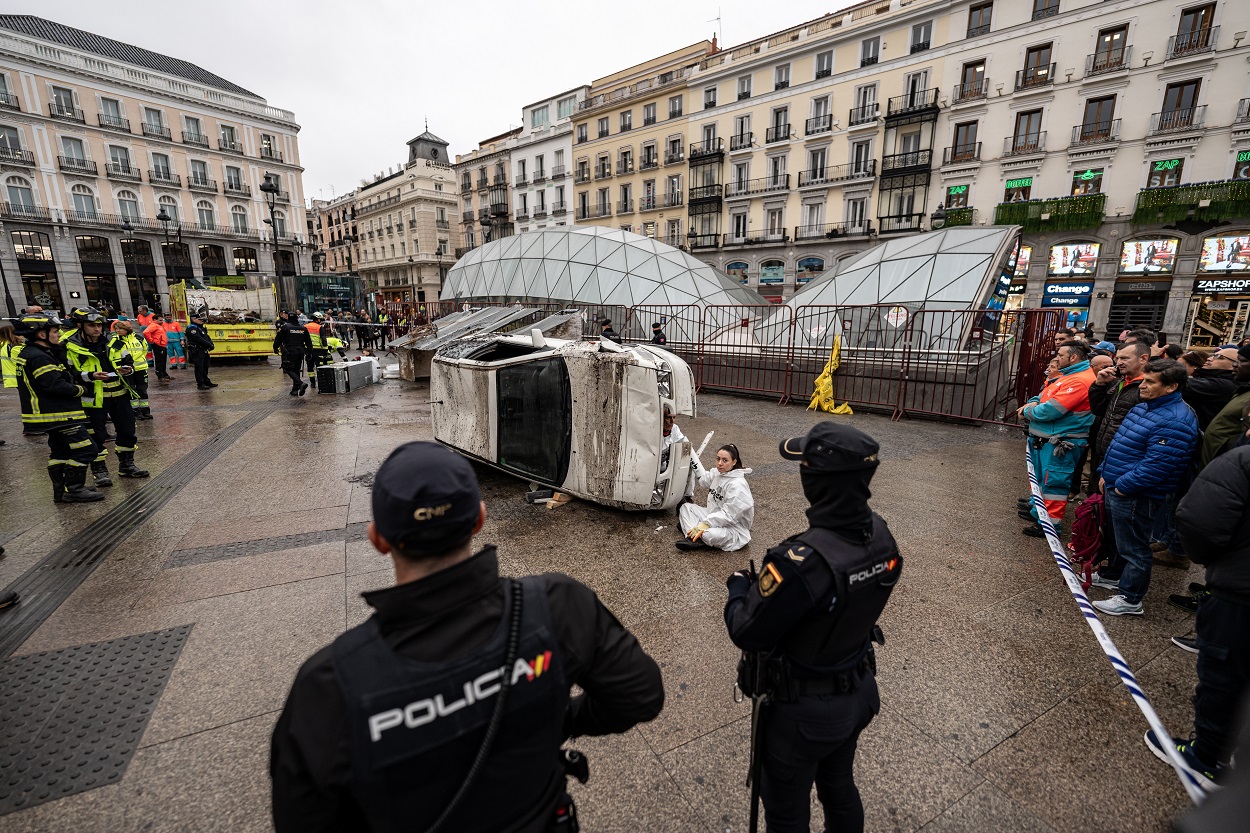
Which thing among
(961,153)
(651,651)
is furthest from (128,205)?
(961,153)

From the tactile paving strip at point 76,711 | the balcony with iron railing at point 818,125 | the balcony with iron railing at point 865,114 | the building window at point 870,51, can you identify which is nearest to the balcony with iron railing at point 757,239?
the balcony with iron railing at point 818,125

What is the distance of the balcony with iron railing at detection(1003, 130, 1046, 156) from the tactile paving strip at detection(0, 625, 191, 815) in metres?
33.9

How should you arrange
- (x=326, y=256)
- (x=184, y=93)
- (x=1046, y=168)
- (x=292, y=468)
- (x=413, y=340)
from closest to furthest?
(x=292, y=468) → (x=413, y=340) → (x=1046, y=168) → (x=184, y=93) → (x=326, y=256)

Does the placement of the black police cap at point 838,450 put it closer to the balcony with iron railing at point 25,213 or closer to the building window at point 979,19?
the building window at point 979,19

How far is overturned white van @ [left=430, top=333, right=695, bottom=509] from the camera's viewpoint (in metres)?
4.99

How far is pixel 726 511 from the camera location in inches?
183

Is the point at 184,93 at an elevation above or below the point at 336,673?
above

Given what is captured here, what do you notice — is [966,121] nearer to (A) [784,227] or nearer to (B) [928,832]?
(A) [784,227]

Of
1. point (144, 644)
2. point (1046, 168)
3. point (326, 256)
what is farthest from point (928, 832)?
point (326, 256)

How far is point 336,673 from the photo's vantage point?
1.03m

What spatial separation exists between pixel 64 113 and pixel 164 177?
5753 mm

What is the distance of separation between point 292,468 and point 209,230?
47987 millimetres

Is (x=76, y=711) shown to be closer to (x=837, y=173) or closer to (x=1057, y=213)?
(x=1057, y=213)

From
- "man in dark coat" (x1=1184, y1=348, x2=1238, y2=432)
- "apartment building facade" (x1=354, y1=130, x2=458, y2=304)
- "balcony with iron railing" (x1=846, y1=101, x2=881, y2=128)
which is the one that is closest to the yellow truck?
"man in dark coat" (x1=1184, y1=348, x2=1238, y2=432)
